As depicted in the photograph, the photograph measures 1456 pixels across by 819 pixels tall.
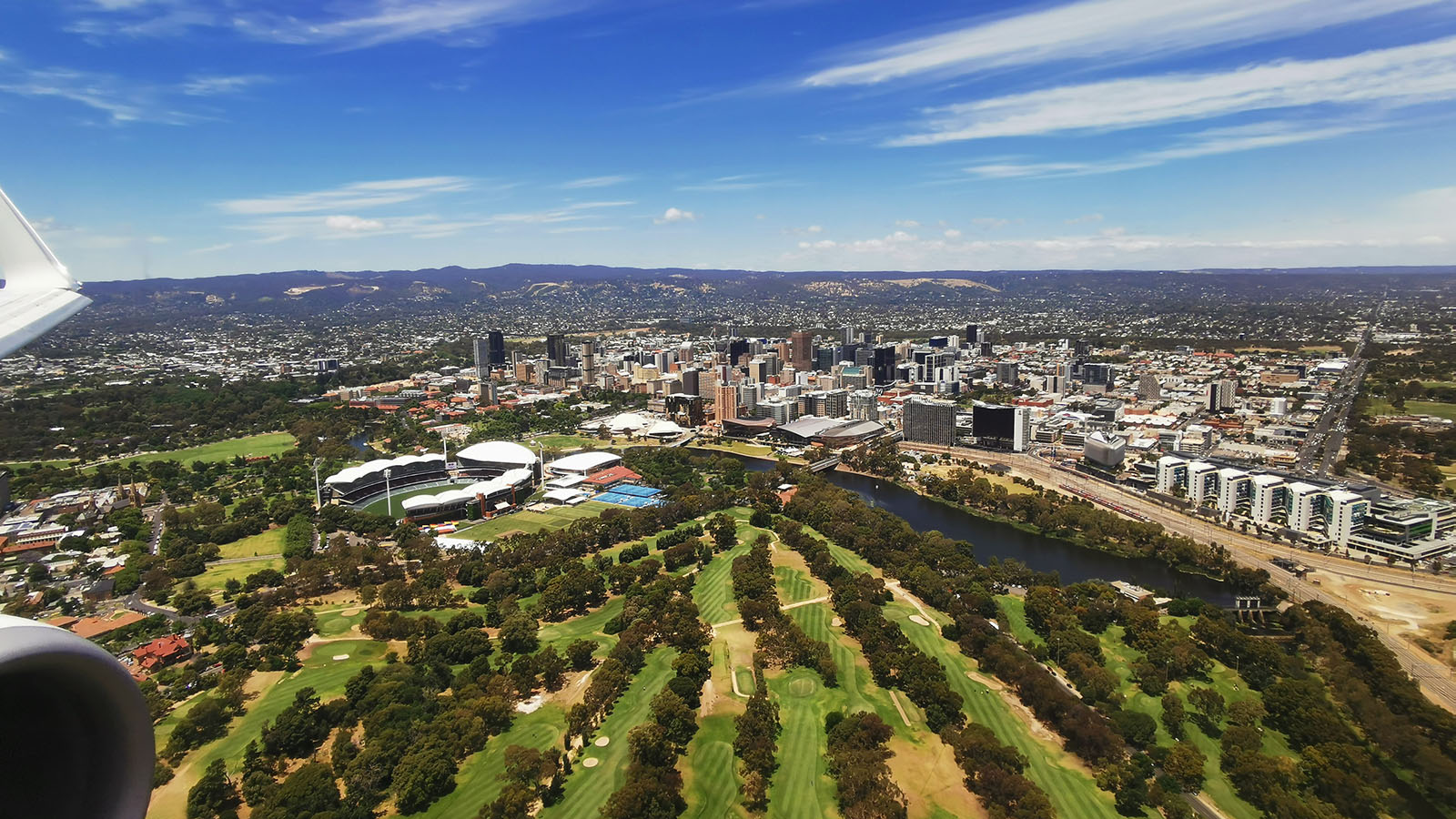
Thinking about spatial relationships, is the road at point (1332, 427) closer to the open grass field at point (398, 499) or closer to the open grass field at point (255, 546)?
the open grass field at point (398, 499)

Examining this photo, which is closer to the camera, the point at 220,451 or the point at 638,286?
the point at 220,451

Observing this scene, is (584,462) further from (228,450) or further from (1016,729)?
(1016,729)

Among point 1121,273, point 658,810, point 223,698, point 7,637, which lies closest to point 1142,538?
point 658,810

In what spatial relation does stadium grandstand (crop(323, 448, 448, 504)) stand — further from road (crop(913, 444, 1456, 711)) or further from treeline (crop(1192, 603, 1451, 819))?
treeline (crop(1192, 603, 1451, 819))

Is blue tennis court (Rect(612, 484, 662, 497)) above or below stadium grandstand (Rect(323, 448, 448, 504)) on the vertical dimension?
below

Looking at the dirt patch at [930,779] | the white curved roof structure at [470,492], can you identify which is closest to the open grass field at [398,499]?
the white curved roof structure at [470,492]

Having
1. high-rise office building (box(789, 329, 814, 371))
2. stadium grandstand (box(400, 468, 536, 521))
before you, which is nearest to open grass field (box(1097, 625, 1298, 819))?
stadium grandstand (box(400, 468, 536, 521))

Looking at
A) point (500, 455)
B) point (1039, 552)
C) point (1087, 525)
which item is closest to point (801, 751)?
point (1039, 552)
